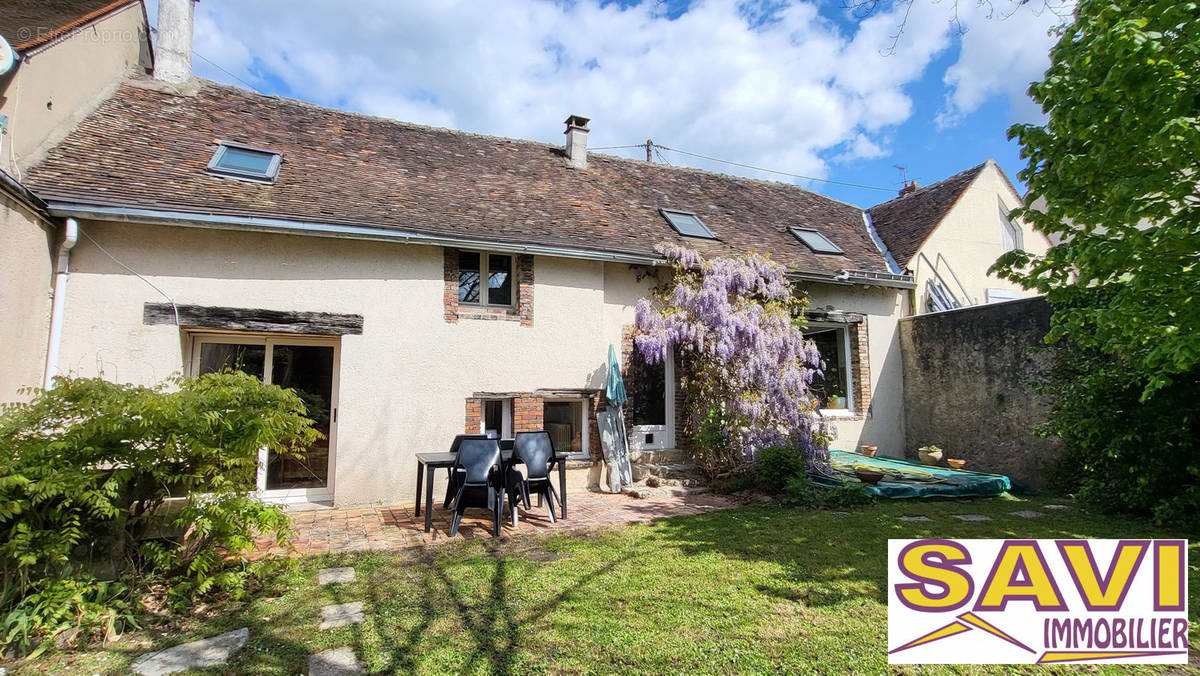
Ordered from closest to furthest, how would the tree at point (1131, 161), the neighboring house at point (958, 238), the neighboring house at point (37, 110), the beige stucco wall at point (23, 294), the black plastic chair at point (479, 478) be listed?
the tree at point (1131, 161), the beige stucco wall at point (23, 294), the neighboring house at point (37, 110), the black plastic chair at point (479, 478), the neighboring house at point (958, 238)

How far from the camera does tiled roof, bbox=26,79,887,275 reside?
22.4ft

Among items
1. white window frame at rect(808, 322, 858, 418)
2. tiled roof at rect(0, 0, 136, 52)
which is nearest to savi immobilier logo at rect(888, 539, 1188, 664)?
white window frame at rect(808, 322, 858, 418)

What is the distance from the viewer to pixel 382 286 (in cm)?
735

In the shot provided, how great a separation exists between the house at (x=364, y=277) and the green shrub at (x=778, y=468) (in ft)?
5.62

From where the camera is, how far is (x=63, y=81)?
707 centimetres

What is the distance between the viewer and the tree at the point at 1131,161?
151 inches

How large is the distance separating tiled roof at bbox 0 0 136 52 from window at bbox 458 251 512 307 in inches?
202

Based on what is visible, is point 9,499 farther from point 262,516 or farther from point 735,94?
point 735,94

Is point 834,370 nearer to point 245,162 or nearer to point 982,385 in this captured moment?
point 982,385

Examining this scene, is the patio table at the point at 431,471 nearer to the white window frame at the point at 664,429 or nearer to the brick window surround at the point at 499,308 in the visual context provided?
the brick window surround at the point at 499,308

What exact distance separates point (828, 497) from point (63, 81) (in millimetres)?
10681

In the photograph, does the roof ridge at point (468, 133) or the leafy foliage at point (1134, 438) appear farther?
the roof ridge at point (468, 133)

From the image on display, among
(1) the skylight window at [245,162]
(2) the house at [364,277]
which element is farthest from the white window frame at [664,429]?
(1) the skylight window at [245,162]

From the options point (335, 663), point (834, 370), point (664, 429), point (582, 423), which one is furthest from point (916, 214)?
point (335, 663)
